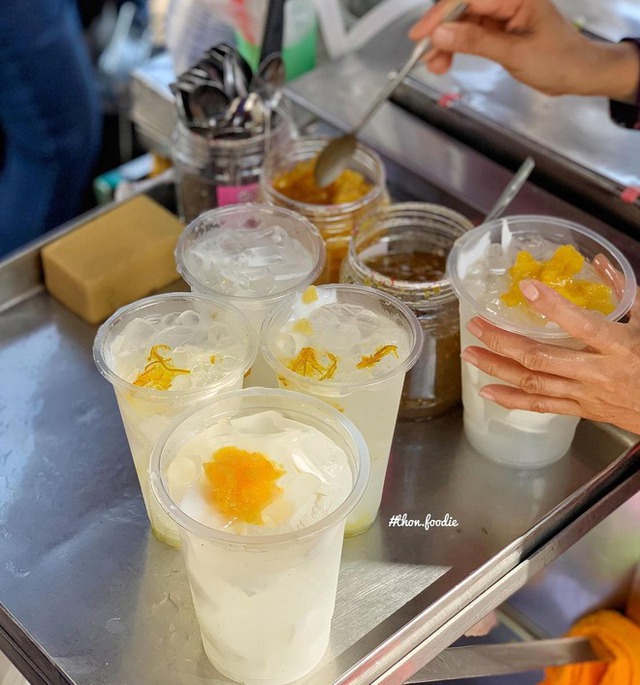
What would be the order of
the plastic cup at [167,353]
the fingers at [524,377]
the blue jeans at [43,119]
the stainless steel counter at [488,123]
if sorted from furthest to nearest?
the blue jeans at [43,119], the stainless steel counter at [488,123], the fingers at [524,377], the plastic cup at [167,353]

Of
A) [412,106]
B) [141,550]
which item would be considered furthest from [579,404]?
[412,106]

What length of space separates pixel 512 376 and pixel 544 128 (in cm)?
81

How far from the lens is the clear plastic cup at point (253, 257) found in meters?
1.22

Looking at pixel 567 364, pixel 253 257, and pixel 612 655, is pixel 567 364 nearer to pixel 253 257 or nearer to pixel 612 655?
pixel 253 257

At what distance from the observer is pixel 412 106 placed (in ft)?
6.26

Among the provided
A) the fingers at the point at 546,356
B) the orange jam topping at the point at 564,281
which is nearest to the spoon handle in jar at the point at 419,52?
the orange jam topping at the point at 564,281

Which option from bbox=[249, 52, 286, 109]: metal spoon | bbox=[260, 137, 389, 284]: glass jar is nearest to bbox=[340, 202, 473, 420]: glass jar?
bbox=[260, 137, 389, 284]: glass jar

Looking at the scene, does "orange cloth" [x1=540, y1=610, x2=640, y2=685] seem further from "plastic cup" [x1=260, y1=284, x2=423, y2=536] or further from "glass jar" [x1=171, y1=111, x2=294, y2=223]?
"glass jar" [x1=171, y1=111, x2=294, y2=223]

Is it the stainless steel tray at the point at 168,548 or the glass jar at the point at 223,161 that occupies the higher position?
the glass jar at the point at 223,161

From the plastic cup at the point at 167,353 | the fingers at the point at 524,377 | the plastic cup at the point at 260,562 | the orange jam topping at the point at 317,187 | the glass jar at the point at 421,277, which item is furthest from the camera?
the orange jam topping at the point at 317,187

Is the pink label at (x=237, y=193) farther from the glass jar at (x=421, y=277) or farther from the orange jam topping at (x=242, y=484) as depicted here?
the orange jam topping at (x=242, y=484)

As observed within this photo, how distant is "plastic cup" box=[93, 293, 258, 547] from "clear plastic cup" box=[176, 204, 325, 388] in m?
0.03

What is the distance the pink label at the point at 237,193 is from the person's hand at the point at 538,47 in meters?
0.42

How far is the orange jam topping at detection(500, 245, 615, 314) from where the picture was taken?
4.00 ft
